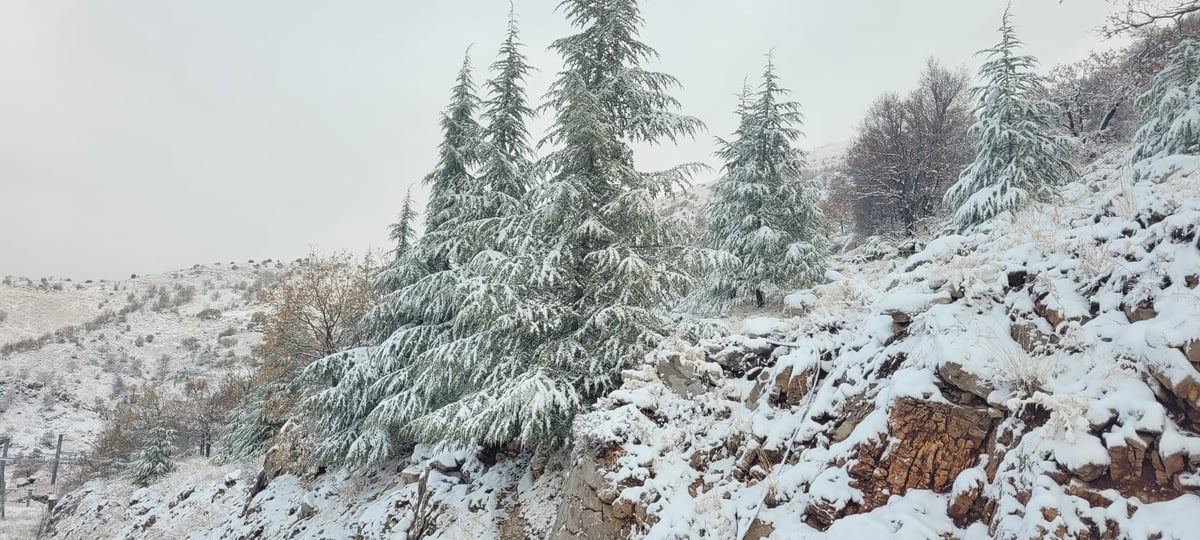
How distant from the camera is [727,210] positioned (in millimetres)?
17219

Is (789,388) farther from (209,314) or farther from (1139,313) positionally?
(209,314)

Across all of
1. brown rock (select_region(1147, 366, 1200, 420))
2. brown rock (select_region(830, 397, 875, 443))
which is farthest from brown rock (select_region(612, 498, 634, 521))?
brown rock (select_region(1147, 366, 1200, 420))

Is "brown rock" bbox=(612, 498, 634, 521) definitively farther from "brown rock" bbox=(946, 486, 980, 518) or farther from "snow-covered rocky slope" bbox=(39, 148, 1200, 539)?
"brown rock" bbox=(946, 486, 980, 518)

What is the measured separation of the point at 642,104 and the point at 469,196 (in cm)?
506

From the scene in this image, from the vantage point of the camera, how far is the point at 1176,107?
11.1 metres

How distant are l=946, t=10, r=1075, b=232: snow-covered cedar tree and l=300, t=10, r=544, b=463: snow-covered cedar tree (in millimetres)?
12706

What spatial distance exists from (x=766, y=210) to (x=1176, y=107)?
9358mm

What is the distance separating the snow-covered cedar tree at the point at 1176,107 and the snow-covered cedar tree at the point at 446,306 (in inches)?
550

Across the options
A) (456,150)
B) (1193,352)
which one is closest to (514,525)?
(1193,352)

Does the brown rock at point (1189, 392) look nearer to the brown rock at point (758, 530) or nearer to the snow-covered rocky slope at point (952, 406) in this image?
the snow-covered rocky slope at point (952, 406)

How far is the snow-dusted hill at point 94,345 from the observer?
3728 centimetres

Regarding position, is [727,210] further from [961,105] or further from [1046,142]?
[961,105]

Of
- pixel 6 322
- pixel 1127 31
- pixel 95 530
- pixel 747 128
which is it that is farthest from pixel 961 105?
pixel 6 322

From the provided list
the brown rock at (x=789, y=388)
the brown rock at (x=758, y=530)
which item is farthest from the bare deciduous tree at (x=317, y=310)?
the brown rock at (x=758, y=530)
